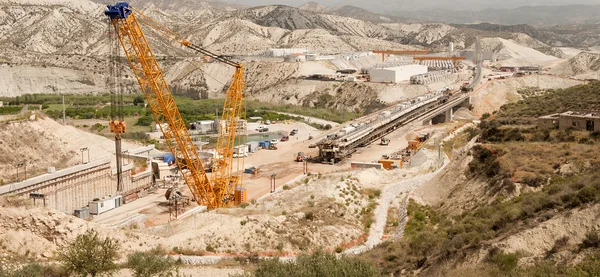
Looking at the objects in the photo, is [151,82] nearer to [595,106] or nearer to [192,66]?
[595,106]

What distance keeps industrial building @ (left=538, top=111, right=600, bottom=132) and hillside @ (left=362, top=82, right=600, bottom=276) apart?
3.05ft

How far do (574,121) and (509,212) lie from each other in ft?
54.9

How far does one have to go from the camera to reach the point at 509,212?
2244 cm

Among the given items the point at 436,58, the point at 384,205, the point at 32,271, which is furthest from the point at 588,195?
the point at 436,58

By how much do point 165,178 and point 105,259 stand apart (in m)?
23.3

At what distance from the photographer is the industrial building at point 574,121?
35531mm

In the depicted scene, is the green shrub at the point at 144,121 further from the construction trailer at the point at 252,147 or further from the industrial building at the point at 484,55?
the industrial building at the point at 484,55

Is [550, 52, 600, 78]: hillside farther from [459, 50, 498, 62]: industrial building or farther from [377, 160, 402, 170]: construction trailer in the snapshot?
[377, 160, 402, 170]: construction trailer

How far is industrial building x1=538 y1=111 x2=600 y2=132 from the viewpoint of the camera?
35.5 meters

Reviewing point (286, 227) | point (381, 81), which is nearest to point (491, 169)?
point (286, 227)

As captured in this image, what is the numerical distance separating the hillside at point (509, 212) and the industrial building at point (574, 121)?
0.93 metres

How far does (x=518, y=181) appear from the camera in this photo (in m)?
27.7

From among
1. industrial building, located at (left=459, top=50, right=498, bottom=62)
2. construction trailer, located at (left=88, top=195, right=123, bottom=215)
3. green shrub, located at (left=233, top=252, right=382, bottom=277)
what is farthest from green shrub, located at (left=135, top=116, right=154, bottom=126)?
industrial building, located at (left=459, top=50, right=498, bottom=62)

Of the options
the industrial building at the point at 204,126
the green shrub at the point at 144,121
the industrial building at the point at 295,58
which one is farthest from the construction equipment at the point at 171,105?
the industrial building at the point at 295,58
